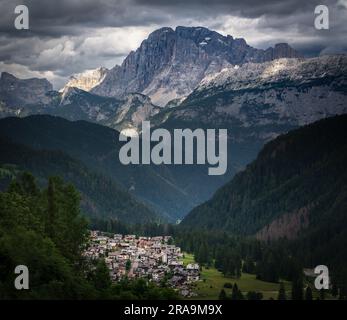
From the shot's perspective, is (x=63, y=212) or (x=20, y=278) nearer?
(x=20, y=278)

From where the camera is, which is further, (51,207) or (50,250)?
(51,207)

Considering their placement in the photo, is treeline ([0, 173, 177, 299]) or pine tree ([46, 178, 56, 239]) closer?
treeline ([0, 173, 177, 299])

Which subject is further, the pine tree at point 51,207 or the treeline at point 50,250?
the pine tree at point 51,207

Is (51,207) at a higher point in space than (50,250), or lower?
higher
